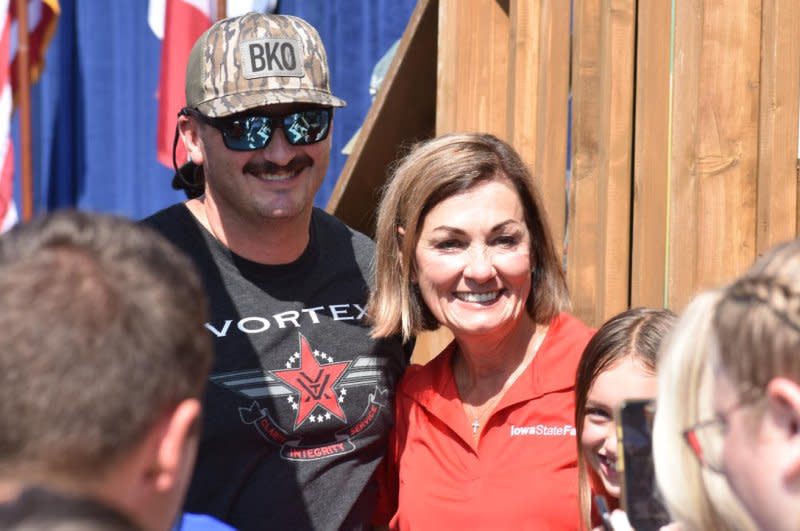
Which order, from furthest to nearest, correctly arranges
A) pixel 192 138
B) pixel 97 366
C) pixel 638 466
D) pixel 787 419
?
pixel 192 138 → pixel 638 466 → pixel 787 419 → pixel 97 366

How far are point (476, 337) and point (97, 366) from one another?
5.19ft

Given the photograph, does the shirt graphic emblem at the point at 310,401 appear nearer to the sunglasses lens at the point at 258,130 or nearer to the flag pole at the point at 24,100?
the sunglasses lens at the point at 258,130

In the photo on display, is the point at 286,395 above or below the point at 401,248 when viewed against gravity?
below

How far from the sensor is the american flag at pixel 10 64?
707cm

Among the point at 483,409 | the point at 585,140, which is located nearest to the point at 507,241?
the point at 483,409

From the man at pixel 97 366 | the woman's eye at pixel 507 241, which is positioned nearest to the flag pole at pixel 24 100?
the woman's eye at pixel 507 241

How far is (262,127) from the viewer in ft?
9.00

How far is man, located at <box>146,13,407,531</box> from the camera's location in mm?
2543

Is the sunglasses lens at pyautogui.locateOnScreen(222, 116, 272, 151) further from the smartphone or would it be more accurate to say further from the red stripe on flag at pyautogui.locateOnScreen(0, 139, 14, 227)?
the red stripe on flag at pyautogui.locateOnScreen(0, 139, 14, 227)

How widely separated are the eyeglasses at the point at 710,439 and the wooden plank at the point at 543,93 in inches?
76.2

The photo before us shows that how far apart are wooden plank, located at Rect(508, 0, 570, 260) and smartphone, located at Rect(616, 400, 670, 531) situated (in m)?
1.55

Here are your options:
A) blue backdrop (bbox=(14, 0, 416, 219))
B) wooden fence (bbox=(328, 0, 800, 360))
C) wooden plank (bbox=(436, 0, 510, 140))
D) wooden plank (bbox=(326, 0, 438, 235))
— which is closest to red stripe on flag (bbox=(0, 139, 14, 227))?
blue backdrop (bbox=(14, 0, 416, 219))

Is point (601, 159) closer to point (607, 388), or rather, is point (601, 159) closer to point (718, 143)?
point (718, 143)

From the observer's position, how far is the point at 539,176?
345 cm
